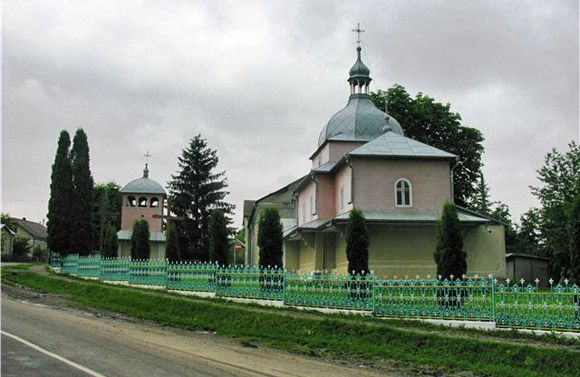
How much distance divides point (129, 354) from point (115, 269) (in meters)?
13.9

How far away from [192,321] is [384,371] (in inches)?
245

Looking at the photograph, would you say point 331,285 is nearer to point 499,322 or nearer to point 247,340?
point 247,340

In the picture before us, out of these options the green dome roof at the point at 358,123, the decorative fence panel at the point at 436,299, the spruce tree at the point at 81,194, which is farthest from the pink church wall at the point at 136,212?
the decorative fence panel at the point at 436,299

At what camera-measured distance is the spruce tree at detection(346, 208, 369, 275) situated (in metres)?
17.1

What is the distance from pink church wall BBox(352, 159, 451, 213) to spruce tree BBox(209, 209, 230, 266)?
5991 mm

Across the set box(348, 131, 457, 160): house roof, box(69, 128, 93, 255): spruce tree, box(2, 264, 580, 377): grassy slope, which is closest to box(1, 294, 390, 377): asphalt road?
box(2, 264, 580, 377): grassy slope

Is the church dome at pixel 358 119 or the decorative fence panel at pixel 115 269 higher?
the church dome at pixel 358 119

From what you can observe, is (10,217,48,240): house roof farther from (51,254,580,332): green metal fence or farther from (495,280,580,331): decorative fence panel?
(495,280,580,331): decorative fence panel

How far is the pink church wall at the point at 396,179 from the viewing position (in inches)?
917

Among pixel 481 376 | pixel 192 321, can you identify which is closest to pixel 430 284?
pixel 481 376

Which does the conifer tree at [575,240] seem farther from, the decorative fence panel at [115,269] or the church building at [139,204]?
the church building at [139,204]

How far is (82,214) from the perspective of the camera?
30.5 m

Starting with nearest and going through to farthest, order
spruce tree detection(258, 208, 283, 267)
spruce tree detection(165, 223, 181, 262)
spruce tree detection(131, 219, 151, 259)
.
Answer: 1. spruce tree detection(258, 208, 283, 267)
2. spruce tree detection(165, 223, 181, 262)
3. spruce tree detection(131, 219, 151, 259)

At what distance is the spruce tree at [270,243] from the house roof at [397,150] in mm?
5706
